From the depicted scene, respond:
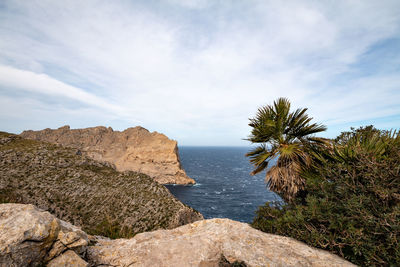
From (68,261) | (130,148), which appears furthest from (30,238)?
(130,148)

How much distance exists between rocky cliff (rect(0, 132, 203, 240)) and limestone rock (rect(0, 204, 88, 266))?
1390 cm

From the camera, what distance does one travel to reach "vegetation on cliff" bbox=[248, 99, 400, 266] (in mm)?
4184

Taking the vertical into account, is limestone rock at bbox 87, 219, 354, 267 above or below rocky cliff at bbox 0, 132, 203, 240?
above

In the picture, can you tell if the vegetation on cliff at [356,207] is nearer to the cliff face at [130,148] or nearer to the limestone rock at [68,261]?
the limestone rock at [68,261]

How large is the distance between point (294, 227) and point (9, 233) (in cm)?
795

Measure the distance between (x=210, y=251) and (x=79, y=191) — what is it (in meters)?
21.9

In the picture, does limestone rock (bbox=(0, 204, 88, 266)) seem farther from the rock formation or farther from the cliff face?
the cliff face


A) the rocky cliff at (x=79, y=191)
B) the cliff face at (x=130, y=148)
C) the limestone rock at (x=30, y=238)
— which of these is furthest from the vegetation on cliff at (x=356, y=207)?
the cliff face at (x=130, y=148)

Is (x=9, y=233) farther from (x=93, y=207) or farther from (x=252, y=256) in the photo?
(x=93, y=207)

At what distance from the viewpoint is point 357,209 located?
15.5ft

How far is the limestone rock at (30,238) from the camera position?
324 cm

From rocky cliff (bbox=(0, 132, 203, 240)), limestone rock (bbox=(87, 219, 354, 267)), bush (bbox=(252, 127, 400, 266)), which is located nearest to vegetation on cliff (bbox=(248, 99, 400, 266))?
bush (bbox=(252, 127, 400, 266))

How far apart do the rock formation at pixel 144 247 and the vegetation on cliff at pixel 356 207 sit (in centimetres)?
50

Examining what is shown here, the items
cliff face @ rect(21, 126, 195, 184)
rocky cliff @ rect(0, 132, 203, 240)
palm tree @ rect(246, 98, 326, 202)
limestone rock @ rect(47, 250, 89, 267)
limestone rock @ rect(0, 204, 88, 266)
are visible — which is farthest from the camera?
cliff face @ rect(21, 126, 195, 184)
